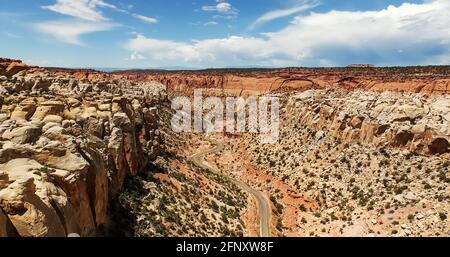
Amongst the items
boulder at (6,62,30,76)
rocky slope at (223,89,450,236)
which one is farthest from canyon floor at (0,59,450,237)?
boulder at (6,62,30,76)

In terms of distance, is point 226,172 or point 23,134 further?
point 226,172

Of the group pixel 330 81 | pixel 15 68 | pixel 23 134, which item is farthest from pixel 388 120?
pixel 15 68

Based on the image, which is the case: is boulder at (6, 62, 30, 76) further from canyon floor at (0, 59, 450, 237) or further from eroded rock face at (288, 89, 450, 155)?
eroded rock face at (288, 89, 450, 155)

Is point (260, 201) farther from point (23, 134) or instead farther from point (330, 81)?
point (330, 81)

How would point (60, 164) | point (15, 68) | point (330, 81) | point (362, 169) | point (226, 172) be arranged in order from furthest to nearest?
1. point (15, 68)
2. point (330, 81)
3. point (226, 172)
4. point (362, 169)
5. point (60, 164)

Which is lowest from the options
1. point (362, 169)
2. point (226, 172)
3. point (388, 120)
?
point (226, 172)

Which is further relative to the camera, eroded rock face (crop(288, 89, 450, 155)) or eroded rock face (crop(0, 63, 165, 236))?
eroded rock face (crop(288, 89, 450, 155))
